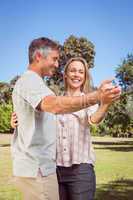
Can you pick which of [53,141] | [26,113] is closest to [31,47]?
[26,113]

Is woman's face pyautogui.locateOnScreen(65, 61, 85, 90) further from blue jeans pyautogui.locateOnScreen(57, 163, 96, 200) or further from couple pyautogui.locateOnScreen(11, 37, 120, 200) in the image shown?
blue jeans pyautogui.locateOnScreen(57, 163, 96, 200)

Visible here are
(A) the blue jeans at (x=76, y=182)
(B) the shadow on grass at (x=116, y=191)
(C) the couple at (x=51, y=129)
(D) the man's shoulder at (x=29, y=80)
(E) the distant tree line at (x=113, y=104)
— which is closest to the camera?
(C) the couple at (x=51, y=129)

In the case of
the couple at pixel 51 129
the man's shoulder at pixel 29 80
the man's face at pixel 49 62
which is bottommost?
the couple at pixel 51 129

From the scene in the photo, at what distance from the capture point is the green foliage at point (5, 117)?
4889 centimetres

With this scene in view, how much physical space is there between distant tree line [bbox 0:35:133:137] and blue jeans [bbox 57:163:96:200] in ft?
64.0

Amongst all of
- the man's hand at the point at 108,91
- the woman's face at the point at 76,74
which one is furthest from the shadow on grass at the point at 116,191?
the man's hand at the point at 108,91

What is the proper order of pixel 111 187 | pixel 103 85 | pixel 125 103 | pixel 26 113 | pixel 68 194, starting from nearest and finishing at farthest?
pixel 103 85
pixel 26 113
pixel 68 194
pixel 111 187
pixel 125 103

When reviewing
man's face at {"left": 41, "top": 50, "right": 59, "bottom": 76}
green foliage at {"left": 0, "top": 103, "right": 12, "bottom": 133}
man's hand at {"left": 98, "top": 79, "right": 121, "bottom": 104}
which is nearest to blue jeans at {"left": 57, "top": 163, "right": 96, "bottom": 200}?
man's face at {"left": 41, "top": 50, "right": 59, "bottom": 76}

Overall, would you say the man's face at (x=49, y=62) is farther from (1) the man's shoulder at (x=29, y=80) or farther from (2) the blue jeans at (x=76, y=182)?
(2) the blue jeans at (x=76, y=182)

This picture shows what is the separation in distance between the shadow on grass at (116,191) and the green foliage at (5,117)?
119ft

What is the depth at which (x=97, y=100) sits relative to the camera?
288cm

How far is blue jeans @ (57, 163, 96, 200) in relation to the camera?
409 centimetres

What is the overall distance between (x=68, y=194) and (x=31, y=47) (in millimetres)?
1415

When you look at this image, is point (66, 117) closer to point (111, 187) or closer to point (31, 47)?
point (31, 47)
